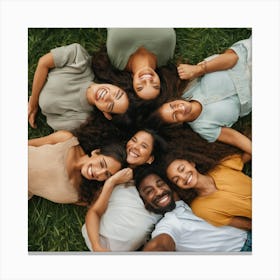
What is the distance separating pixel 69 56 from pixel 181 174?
25.4 inches

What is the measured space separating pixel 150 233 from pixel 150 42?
2.49ft

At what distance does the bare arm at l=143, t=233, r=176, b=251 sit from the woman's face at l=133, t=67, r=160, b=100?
Result: 0.55m

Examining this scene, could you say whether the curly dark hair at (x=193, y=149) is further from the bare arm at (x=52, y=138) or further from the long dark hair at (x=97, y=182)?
the bare arm at (x=52, y=138)

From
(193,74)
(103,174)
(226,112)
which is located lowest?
(103,174)

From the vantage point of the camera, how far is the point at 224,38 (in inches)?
78.2

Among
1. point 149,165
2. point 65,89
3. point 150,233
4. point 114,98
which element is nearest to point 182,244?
point 150,233

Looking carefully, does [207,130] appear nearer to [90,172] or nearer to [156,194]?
[156,194]

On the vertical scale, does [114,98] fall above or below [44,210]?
above

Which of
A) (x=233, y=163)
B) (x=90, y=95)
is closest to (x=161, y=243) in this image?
(x=233, y=163)

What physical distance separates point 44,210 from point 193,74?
814 mm

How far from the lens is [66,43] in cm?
198

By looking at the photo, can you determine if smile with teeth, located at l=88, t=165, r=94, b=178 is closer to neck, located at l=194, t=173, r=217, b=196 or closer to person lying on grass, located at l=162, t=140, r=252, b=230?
person lying on grass, located at l=162, t=140, r=252, b=230

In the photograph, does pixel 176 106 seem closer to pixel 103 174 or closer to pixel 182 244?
pixel 103 174

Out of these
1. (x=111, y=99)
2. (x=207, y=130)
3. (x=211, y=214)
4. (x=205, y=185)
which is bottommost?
(x=211, y=214)
